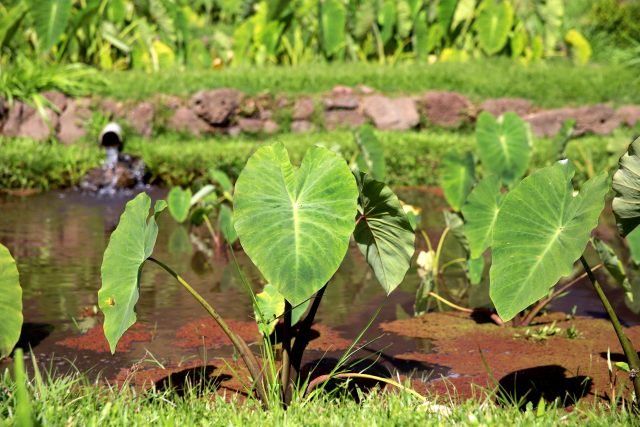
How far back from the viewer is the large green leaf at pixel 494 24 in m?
11.1

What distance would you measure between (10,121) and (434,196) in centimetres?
426

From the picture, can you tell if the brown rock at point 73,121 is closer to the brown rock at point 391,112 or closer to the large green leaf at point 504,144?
the brown rock at point 391,112

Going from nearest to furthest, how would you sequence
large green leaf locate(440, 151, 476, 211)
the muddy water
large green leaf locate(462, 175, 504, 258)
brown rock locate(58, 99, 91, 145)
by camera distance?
the muddy water < large green leaf locate(462, 175, 504, 258) < large green leaf locate(440, 151, 476, 211) < brown rock locate(58, 99, 91, 145)

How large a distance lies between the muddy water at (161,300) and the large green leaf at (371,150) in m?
0.61

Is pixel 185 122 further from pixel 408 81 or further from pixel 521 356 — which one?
pixel 521 356

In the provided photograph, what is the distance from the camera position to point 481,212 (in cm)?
404

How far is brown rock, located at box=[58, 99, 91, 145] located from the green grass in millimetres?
262

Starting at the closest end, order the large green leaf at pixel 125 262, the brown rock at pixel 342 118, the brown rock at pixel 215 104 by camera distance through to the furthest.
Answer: the large green leaf at pixel 125 262, the brown rock at pixel 215 104, the brown rock at pixel 342 118

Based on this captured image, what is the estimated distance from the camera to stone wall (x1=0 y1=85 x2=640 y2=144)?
31.0 ft

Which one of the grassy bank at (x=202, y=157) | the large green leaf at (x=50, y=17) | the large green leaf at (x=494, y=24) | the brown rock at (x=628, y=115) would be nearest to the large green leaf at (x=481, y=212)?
the grassy bank at (x=202, y=157)

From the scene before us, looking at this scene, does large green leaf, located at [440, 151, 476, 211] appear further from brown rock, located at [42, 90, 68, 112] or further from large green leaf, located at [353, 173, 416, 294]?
brown rock, located at [42, 90, 68, 112]

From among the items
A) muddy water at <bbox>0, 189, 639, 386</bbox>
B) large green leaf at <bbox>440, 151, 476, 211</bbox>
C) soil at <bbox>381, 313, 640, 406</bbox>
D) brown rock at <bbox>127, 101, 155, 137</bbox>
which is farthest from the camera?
brown rock at <bbox>127, 101, 155, 137</bbox>

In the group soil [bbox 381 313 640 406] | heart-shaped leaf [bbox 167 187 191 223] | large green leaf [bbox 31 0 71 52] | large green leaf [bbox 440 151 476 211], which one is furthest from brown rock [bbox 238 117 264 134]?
soil [bbox 381 313 640 406]

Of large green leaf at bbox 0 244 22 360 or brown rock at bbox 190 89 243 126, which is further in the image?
brown rock at bbox 190 89 243 126
